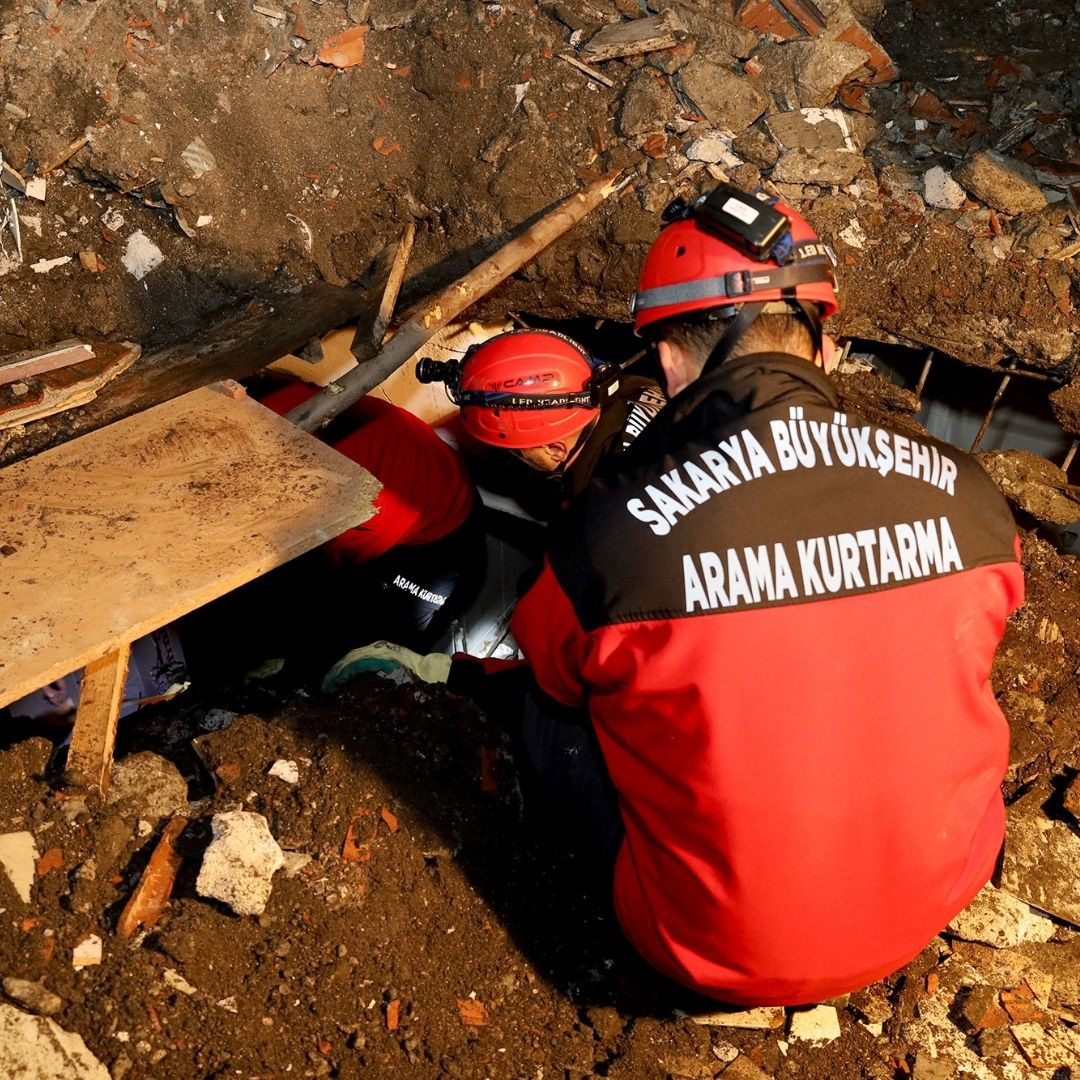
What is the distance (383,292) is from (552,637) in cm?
238

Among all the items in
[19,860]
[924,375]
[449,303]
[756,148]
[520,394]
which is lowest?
[924,375]

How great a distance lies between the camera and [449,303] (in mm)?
4004

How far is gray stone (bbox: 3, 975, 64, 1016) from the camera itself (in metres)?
2.33

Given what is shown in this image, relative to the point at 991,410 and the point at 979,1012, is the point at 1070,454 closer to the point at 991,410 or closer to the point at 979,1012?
the point at 991,410

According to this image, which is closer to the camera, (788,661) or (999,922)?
(788,661)

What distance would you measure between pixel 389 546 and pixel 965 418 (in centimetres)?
279

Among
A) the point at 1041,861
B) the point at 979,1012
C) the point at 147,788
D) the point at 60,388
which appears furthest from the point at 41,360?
the point at 1041,861

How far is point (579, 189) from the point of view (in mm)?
4383

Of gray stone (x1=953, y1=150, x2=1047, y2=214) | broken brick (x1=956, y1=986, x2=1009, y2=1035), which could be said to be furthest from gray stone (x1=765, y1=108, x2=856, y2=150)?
broken brick (x1=956, y1=986, x2=1009, y2=1035)

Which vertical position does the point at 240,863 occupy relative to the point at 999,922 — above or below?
above

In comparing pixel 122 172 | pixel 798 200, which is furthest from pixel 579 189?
pixel 122 172

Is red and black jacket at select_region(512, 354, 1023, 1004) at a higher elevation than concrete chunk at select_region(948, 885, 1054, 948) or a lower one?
higher

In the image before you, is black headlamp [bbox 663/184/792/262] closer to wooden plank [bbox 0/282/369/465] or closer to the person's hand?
the person's hand

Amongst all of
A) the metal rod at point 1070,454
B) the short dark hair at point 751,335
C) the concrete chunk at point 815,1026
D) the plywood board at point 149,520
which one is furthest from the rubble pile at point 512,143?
the concrete chunk at point 815,1026
